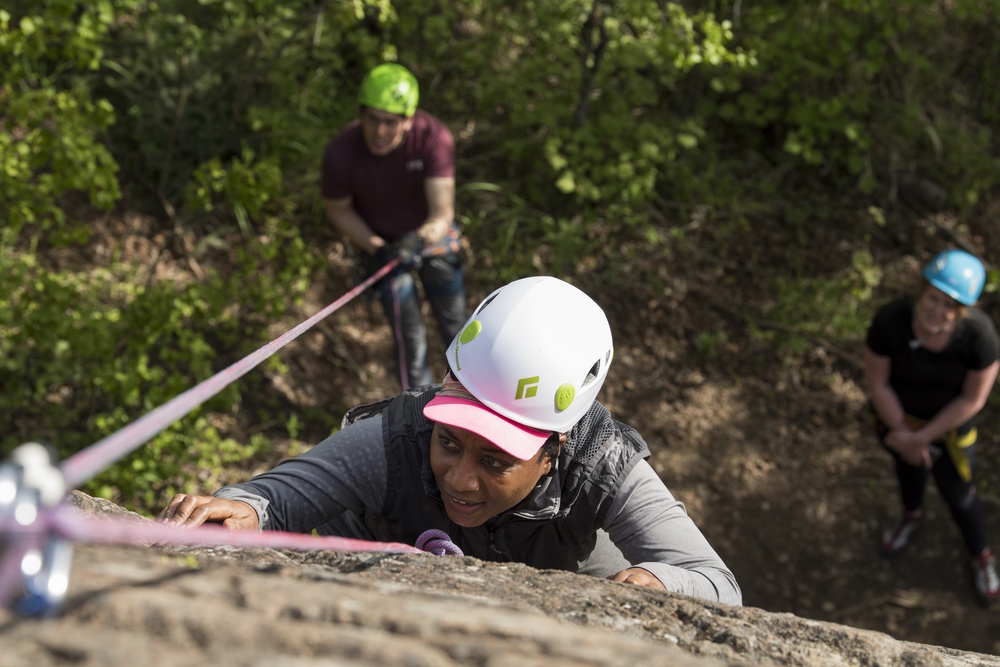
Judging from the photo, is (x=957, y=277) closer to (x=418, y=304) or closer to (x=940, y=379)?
(x=940, y=379)

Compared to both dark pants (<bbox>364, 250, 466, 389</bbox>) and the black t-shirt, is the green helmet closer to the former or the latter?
dark pants (<bbox>364, 250, 466, 389</bbox>)

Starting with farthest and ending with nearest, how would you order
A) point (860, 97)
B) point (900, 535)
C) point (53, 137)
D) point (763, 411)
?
point (860, 97) → point (763, 411) → point (900, 535) → point (53, 137)

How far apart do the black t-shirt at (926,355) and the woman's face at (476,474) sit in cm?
263

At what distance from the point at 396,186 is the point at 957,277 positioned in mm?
2683

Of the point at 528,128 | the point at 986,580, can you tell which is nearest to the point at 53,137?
the point at 528,128

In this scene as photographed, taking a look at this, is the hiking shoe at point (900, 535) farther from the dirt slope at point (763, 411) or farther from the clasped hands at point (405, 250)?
the clasped hands at point (405, 250)

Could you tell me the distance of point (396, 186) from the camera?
4.75 metres

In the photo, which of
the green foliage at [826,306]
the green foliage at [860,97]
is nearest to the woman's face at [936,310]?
the green foliage at [826,306]

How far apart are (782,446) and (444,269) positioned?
257 cm

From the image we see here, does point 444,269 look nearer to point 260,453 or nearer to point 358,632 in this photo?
point 260,453

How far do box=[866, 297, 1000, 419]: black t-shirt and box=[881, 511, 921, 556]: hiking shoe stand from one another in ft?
3.48

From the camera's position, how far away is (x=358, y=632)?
1.08 meters

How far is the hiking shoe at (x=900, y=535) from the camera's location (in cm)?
532

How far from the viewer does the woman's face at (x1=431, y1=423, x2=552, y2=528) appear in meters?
2.23
